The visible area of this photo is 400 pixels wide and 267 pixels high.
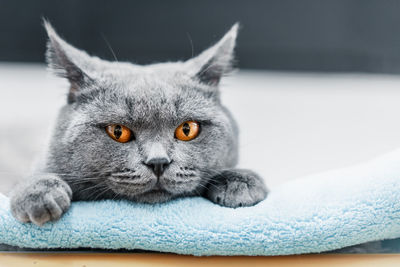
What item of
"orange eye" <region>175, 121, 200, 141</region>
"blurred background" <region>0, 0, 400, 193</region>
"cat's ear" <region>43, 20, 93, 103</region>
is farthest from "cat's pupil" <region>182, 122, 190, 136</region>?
"blurred background" <region>0, 0, 400, 193</region>

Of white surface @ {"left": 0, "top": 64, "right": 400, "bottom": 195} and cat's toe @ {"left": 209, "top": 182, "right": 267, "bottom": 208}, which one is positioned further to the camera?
white surface @ {"left": 0, "top": 64, "right": 400, "bottom": 195}

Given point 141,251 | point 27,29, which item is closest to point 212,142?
point 141,251

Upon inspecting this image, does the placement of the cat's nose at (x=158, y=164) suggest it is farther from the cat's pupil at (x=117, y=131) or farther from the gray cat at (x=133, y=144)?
the cat's pupil at (x=117, y=131)

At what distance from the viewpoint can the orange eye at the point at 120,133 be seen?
3.03ft

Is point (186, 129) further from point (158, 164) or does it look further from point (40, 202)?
point (40, 202)

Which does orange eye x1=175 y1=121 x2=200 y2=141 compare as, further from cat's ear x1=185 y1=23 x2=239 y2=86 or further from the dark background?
the dark background

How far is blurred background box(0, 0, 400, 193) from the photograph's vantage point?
1.88 m

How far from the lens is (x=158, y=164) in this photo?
2.81ft

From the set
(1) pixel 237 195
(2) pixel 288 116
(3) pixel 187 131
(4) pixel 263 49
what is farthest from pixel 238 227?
(4) pixel 263 49

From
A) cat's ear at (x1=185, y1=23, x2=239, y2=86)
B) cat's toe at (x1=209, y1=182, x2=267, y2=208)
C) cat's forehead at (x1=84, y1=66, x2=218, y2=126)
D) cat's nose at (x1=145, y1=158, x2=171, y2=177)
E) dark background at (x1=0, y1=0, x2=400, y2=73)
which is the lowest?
cat's toe at (x1=209, y1=182, x2=267, y2=208)

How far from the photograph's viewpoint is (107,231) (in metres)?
0.82

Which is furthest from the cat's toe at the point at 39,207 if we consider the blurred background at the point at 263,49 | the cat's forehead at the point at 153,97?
the blurred background at the point at 263,49

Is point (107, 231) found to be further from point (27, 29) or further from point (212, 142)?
point (27, 29)

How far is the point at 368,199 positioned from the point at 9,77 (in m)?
1.60
